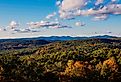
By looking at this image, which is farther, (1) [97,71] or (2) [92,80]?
(1) [97,71]

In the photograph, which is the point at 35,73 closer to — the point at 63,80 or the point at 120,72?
the point at 63,80

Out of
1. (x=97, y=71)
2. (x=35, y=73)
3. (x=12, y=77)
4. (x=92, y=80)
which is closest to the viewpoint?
(x=12, y=77)

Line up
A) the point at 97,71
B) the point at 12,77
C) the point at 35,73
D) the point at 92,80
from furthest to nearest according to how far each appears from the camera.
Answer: the point at 97,71, the point at 92,80, the point at 35,73, the point at 12,77

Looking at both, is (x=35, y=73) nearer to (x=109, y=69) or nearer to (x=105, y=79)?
(x=105, y=79)

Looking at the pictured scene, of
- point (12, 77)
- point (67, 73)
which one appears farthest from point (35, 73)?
point (67, 73)

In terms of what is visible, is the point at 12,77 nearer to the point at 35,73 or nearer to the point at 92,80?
the point at 35,73

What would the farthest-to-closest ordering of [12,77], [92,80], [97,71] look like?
[97,71] → [92,80] → [12,77]

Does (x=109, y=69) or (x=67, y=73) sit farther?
(x=109, y=69)

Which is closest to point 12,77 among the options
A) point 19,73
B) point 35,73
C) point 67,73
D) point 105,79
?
point 19,73
